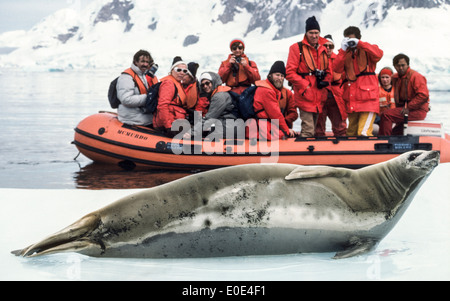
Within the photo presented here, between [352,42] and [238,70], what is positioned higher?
[352,42]

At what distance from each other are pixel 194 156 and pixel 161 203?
4952 mm

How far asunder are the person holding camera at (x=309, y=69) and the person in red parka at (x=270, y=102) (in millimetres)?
509

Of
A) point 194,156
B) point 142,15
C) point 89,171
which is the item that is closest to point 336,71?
point 194,156

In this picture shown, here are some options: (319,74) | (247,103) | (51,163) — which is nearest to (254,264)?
(247,103)

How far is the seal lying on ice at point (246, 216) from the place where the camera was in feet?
9.91

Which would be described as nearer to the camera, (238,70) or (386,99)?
(238,70)

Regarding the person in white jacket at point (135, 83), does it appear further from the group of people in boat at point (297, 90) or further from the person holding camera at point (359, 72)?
the person holding camera at point (359, 72)

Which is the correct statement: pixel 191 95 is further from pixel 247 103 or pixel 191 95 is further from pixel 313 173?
pixel 313 173

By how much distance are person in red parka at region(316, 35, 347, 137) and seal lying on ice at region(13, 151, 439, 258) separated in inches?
194

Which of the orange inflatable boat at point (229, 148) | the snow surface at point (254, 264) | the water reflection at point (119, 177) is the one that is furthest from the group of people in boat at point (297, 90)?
the snow surface at point (254, 264)

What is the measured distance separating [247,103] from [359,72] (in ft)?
5.16

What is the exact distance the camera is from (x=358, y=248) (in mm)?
3135
